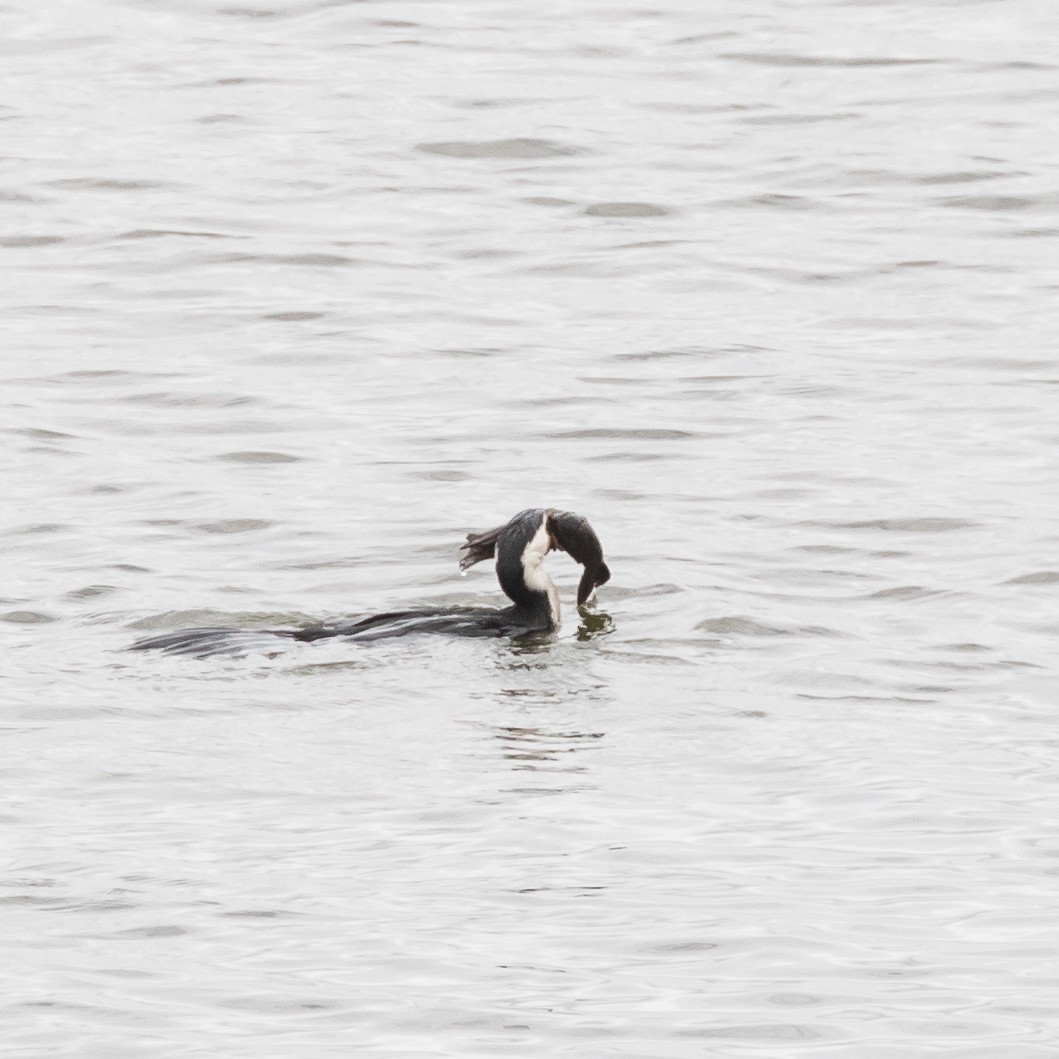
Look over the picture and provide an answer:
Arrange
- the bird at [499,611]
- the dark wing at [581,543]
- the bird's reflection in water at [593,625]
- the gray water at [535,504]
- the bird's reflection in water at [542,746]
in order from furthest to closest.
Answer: the bird's reflection in water at [593,625]
the dark wing at [581,543]
the bird at [499,611]
the bird's reflection in water at [542,746]
the gray water at [535,504]

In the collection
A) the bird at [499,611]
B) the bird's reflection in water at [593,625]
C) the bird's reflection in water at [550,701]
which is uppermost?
the bird at [499,611]

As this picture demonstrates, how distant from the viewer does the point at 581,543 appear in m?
10.2

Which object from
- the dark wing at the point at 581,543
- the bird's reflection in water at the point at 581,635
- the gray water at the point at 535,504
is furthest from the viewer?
the dark wing at the point at 581,543

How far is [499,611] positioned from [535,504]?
2.18 meters

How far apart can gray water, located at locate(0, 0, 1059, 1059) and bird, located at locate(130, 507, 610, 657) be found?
0.11 m

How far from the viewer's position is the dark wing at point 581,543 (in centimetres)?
1023

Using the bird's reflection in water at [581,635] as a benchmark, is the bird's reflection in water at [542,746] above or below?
above

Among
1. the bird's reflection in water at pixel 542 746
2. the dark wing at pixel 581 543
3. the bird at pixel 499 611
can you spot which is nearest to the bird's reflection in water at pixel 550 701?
the bird's reflection in water at pixel 542 746

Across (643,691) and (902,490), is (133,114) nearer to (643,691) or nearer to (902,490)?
(902,490)

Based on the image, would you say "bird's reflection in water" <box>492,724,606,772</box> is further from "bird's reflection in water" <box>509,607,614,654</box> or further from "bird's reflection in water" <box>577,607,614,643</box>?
"bird's reflection in water" <box>577,607,614,643</box>

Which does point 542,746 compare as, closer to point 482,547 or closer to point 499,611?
point 499,611

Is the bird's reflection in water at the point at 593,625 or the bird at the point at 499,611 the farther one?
the bird's reflection in water at the point at 593,625

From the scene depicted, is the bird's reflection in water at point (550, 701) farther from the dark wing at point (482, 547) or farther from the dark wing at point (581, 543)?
the dark wing at point (482, 547)

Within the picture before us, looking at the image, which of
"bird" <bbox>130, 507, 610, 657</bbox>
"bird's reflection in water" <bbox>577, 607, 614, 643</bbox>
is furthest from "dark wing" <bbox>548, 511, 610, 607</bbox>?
"bird's reflection in water" <bbox>577, 607, 614, 643</bbox>
